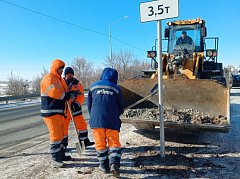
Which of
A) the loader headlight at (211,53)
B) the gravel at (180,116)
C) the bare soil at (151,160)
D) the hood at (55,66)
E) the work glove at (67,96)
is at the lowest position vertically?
the bare soil at (151,160)

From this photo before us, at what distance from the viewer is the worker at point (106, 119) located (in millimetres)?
→ 3674

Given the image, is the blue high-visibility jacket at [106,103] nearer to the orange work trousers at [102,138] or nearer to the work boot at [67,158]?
the orange work trousers at [102,138]

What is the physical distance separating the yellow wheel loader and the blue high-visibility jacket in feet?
4.07

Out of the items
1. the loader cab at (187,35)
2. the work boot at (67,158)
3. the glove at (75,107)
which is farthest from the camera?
the loader cab at (187,35)

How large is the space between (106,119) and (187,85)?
8.80 ft

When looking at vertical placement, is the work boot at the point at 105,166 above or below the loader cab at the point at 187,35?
below

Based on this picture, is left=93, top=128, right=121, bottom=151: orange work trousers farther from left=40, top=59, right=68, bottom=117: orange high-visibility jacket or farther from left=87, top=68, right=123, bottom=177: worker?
left=40, top=59, right=68, bottom=117: orange high-visibility jacket

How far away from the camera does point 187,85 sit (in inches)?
220

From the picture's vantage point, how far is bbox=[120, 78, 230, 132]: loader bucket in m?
5.11

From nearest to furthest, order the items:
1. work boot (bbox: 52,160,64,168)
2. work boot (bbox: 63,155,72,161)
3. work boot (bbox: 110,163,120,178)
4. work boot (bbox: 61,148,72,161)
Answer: work boot (bbox: 110,163,120,178)
work boot (bbox: 52,160,64,168)
work boot (bbox: 61,148,72,161)
work boot (bbox: 63,155,72,161)

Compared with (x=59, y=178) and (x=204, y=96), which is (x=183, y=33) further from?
(x=59, y=178)

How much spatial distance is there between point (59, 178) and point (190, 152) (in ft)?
8.13

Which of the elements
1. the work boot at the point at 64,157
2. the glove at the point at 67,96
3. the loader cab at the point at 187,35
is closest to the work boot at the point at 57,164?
the work boot at the point at 64,157

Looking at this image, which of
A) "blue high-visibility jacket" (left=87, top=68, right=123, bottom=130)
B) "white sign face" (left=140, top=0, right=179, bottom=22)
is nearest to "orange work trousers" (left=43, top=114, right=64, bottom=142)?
"blue high-visibility jacket" (left=87, top=68, right=123, bottom=130)
